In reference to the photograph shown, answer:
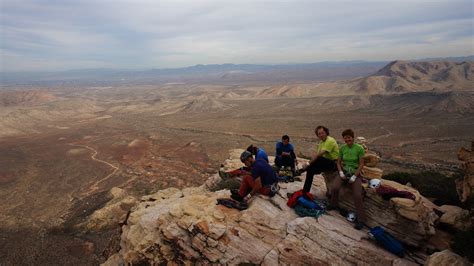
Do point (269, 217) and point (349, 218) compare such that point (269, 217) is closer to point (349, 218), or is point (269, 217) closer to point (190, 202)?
point (349, 218)

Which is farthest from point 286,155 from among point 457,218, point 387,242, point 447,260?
point 447,260

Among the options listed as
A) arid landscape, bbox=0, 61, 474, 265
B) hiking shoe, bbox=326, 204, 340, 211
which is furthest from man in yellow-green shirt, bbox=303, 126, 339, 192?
arid landscape, bbox=0, 61, 474, 265

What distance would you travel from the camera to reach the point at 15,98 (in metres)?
128

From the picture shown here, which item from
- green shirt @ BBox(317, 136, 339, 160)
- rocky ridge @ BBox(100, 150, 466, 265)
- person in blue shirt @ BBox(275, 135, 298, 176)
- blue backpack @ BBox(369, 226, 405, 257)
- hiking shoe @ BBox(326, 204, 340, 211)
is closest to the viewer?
blue backpack @ BBox(369, 226, 405, 257)

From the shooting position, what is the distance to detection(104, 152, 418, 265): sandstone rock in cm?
754

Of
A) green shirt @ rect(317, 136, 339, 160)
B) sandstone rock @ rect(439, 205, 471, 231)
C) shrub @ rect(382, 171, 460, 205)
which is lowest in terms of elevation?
shrub @ rect(382, 171, 460, 205)

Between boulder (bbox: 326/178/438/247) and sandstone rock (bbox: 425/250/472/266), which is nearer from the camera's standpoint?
sandstone rock (bbox: 425/250/472/266)

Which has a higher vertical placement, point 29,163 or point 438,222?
point 438,222

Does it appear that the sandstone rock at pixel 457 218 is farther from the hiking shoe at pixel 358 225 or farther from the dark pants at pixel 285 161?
the dark pants at pixel 285 161

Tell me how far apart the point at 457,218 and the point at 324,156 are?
3.79 metres

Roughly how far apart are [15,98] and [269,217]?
494 feet

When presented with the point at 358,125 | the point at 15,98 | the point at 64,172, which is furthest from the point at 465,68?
the point at 15,98

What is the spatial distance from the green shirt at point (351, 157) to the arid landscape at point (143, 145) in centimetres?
977

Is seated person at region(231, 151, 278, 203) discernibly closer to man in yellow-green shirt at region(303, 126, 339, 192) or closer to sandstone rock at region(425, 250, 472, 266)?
man in yellow-green shirt at region(303, 126, 339, 192)
